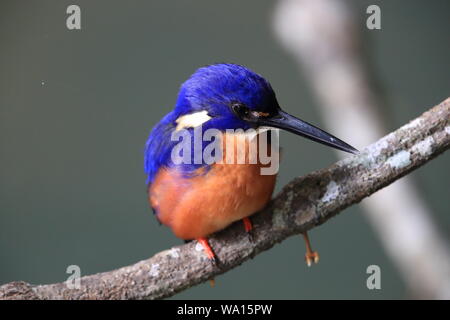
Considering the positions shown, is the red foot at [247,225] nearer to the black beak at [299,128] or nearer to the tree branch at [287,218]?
the tree branch at [287,218]

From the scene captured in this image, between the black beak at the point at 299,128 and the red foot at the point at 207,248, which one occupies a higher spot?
the black beak at the point at 299,128

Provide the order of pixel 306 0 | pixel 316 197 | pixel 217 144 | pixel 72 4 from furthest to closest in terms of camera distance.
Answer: pixel 306 0 → pixel 72 4 → pixel 316 197 → pixel 217 144

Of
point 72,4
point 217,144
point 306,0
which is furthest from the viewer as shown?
point 306,0

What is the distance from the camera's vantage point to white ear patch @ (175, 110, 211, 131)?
129cm

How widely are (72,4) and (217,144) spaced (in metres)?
0.72

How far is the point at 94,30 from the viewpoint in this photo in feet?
7.27

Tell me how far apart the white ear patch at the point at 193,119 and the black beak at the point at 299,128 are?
0.12m

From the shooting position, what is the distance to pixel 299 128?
1.31 metres

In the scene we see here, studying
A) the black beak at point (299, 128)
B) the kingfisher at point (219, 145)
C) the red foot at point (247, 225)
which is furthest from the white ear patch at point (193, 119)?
the red foot at point (247, 225)

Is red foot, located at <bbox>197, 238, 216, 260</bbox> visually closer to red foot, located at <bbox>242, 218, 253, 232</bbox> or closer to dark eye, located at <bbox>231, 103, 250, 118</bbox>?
red foot, located at <bbox>242, 218, 253, 232</bbox>

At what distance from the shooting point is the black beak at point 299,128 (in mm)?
1298

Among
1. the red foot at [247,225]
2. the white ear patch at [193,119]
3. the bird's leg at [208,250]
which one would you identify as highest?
the white ear patch at [193,119]
